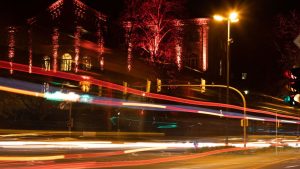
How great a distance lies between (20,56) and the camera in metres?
55.0

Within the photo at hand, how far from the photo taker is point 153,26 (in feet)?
169

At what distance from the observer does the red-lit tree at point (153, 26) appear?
50.9 m

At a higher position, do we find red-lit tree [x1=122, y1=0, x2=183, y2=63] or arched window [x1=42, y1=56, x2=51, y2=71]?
red-lit tree [x1=122, y1=0, x2=183, y2=63]

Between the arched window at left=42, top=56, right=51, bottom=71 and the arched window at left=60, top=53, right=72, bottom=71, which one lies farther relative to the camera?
the arched window at left=42, top=56, right=51, bottom=71

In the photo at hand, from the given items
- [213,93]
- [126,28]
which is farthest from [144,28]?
[213,93]

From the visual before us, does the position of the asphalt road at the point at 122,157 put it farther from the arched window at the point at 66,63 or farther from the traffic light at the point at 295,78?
the arched window at the point at 66,63

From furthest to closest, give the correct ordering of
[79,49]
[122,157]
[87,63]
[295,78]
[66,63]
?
1. [79,49]
2. [66,63]
3. [87,63]
4. [122,157]
5. [295,78]

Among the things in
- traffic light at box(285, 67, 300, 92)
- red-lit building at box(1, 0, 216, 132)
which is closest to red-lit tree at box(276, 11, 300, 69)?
red-lit building at box(1, 0, 216, 132)

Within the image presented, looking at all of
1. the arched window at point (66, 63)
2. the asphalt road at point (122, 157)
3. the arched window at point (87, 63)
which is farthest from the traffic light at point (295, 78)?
the arched window at point (66, 63)

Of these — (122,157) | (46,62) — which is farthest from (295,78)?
(46,62)

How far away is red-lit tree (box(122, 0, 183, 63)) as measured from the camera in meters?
50.9

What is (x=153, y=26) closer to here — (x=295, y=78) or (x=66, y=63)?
(x=66, y=63)

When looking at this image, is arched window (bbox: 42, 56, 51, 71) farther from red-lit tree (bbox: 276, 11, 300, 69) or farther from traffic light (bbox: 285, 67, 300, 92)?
traffic light (bbox: 285, 67, 300, 92)

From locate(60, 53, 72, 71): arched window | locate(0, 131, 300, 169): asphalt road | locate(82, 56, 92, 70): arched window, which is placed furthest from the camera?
locate(60, 53, 72, 71): arched window
